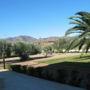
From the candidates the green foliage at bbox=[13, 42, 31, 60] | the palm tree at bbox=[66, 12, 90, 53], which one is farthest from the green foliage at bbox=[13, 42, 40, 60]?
the palm tree at bbox=[66, 12, 90, 53]

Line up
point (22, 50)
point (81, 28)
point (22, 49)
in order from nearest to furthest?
point (81, 28) < point (22, 50) < point (22, 49)

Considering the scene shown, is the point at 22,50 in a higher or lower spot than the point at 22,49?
lower

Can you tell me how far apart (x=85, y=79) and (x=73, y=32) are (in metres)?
7.49

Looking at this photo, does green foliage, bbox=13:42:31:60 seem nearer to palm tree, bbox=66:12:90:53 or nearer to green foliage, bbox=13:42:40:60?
green foliage, bbox=13:42:40:60

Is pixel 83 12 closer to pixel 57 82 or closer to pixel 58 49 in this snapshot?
pixel 57 82

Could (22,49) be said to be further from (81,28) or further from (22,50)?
(81,28)

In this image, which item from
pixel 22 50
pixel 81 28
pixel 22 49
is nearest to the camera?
pixel 81 28

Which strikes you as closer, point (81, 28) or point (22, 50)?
point (81, 28)

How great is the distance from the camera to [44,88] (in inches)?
427

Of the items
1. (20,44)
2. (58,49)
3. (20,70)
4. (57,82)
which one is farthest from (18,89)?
(58,49)

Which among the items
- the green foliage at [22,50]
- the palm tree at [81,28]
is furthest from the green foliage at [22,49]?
the palm tree at [81,28]

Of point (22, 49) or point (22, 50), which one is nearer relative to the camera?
point (22, 50)

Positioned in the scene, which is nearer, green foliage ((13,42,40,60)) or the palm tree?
the palm tree

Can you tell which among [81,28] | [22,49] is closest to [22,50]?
[22,49]
